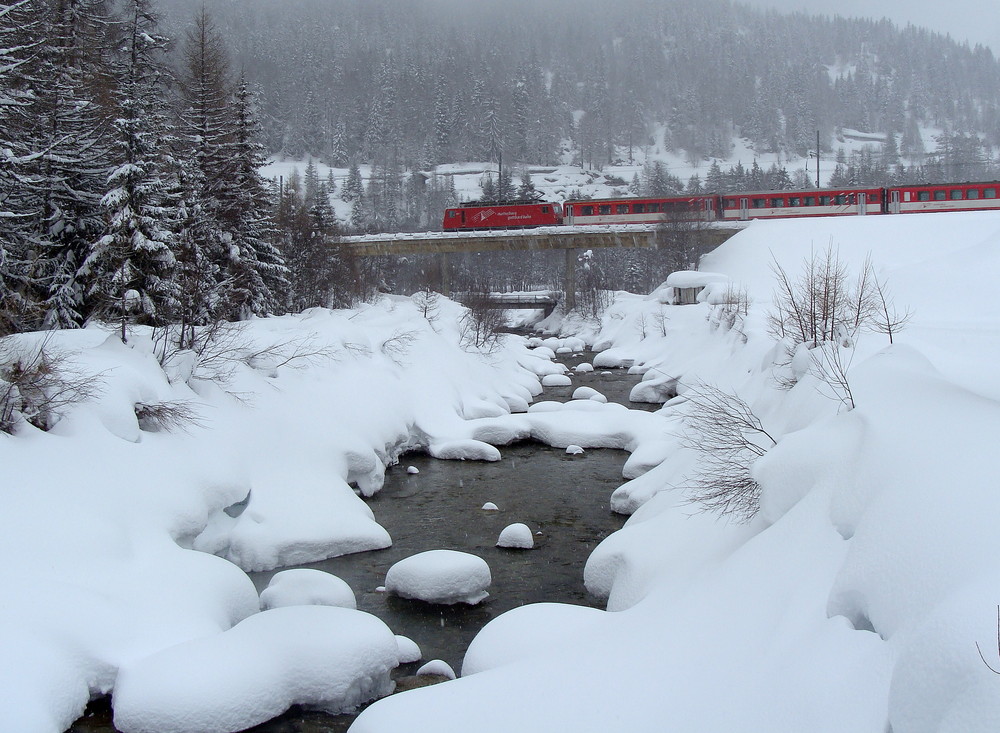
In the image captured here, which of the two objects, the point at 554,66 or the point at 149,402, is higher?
the point at 554,66

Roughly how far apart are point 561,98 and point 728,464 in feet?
586

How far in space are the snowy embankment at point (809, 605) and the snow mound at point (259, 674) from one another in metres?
1.19

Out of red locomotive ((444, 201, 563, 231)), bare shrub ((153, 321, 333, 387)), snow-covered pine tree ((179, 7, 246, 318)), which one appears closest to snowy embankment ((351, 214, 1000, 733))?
bare shrub ((153, 321, 333, 387))

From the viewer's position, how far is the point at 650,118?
17550 centimetres

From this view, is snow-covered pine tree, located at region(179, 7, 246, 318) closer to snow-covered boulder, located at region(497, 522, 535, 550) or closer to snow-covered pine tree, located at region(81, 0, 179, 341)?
snow-covered pine tree, located at region(81, 0, 179, 341)

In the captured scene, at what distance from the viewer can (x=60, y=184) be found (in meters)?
22.0

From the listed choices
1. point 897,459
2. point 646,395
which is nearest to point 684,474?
point 897,459

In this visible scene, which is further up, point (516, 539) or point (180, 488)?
point (180, 488)

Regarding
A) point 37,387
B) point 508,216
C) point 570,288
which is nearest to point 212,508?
point 37,387

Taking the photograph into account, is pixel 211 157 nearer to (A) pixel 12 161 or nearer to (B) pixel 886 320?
(A) pixel 12 161

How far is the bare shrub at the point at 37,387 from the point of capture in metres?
11.1

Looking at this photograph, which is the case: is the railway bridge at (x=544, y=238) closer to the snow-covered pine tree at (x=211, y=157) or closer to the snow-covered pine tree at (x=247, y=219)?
the snow-covered pine tree at (x=247, y=219)

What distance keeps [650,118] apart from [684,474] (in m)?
176

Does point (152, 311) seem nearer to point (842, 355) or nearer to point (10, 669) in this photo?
point (10, 669)
